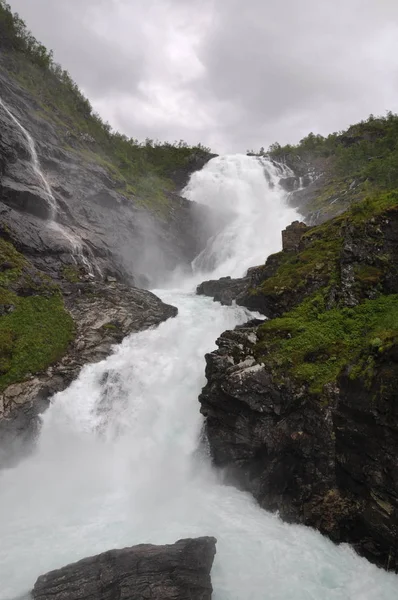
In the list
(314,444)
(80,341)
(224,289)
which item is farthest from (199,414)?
(224,289)

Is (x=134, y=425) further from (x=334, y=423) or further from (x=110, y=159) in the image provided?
(x=110, y=159)

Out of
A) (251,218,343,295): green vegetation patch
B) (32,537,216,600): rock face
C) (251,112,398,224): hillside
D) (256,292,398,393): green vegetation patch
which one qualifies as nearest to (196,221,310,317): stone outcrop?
(251,218,343,295): green vegetation patch

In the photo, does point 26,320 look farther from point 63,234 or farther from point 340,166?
point 340,166

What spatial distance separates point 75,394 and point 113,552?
9.43 metres

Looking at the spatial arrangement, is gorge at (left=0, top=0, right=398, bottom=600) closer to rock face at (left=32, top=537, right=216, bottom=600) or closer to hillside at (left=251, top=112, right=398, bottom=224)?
rock face at (left=32, top=537, right=216, bottom=600)

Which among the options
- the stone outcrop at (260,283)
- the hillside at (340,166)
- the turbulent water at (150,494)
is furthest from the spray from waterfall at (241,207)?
the turbulent water at (150,494)

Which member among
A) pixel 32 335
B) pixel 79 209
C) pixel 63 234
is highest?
pixel 79 209

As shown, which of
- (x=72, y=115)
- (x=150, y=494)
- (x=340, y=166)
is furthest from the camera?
(x=340, y=166)

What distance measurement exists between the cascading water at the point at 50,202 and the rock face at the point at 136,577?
21.5 metres

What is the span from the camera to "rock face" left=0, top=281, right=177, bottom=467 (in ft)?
52.4

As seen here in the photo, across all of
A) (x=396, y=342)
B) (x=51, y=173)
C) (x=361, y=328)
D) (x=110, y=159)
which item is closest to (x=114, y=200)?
(x=51, y=173)

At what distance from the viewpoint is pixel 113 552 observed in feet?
31.2

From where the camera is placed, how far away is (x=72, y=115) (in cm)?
5156

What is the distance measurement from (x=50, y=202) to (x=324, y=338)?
26.0 metres
